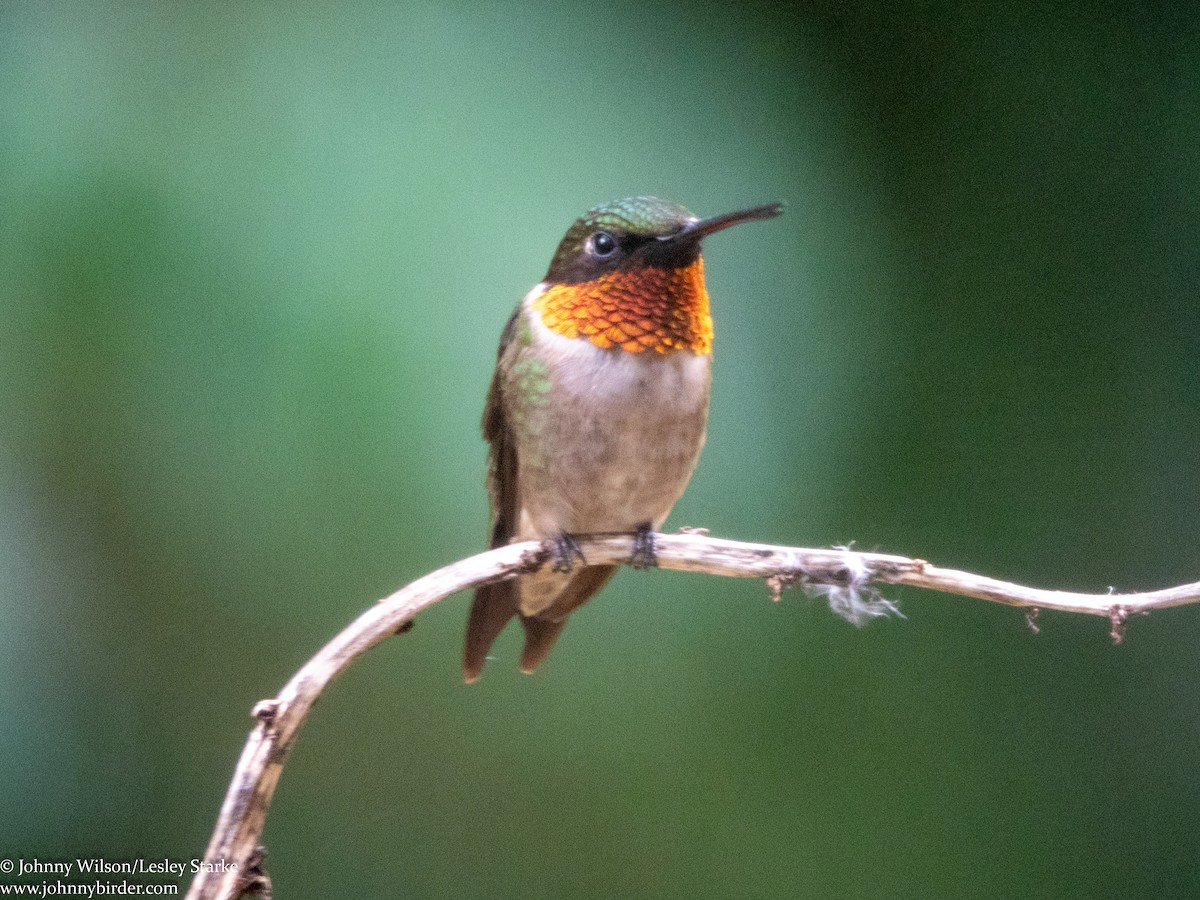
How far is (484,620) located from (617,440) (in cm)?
48

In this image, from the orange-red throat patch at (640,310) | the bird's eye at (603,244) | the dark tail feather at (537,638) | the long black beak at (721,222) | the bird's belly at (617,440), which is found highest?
the long black beak at (721,222)

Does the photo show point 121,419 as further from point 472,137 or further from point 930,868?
point 930,868

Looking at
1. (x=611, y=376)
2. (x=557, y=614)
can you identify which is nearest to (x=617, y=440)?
(x=611, y=376)

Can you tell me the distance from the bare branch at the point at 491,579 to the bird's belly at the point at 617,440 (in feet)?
0.53

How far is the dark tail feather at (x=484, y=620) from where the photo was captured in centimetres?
198

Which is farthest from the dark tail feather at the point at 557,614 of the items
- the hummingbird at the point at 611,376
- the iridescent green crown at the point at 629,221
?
the iridescent green crown at the point at 629,221

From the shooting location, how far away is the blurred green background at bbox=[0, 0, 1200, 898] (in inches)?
84.4

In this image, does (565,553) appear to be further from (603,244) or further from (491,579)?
(603,244)

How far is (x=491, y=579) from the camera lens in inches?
60.1

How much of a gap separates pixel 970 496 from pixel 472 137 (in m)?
1.34

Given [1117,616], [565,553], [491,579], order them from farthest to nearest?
[565,553] → [491,579] → [1117,616]

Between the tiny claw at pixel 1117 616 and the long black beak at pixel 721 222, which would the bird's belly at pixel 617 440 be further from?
the tiny claw at pixel 1117 616

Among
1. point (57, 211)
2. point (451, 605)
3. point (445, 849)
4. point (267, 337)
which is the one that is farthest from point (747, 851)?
point (57, 211)

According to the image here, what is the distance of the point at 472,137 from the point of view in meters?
2.17
